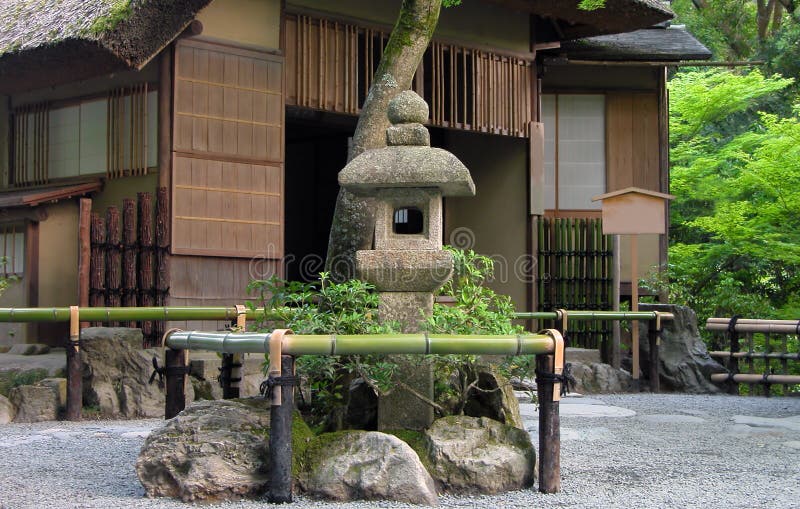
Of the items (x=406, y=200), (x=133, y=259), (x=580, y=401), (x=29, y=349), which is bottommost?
(x=580, y=401)

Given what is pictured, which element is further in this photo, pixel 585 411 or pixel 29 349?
pixel 29 349

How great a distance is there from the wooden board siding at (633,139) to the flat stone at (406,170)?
28.8 ft

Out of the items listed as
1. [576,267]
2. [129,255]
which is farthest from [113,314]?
[576,267]

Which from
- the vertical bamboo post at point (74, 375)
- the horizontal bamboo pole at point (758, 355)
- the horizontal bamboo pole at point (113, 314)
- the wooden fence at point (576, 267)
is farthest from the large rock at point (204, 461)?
the wooden fence at point (576, 267)

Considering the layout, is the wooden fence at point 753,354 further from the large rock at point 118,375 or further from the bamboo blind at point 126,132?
the bamboo blind at point 126,132

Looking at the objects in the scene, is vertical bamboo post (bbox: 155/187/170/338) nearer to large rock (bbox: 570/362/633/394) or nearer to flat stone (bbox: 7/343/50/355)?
flat stone (bbox: 7/343/50/355)

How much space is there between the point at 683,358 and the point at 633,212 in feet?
6.00

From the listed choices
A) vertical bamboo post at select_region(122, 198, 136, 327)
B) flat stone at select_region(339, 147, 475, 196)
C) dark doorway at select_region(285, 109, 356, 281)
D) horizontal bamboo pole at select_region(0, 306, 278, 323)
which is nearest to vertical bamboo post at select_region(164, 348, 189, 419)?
horizontal bamboo pole at select_region(0, 306, 278, 323)

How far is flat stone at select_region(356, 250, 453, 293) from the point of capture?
5.41 m

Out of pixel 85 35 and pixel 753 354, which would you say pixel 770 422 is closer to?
pixel 753 354

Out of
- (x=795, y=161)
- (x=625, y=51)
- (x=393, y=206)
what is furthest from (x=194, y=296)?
(x=795, y=161)

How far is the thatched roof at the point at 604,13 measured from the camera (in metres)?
11.6

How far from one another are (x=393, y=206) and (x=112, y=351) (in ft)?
12.7

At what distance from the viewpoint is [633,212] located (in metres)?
10.7
